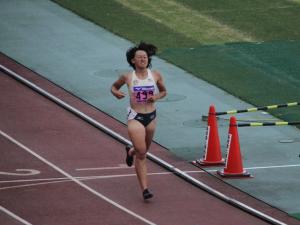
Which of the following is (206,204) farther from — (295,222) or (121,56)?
(121,56)

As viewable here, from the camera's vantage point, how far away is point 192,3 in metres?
34.7

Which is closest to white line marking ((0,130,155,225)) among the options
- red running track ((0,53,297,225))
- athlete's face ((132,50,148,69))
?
red running track ((0,53,297,225))

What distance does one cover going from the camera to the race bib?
19.8 metres

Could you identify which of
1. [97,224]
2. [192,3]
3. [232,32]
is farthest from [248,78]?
[97,224]

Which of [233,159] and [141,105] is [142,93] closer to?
[141,105]

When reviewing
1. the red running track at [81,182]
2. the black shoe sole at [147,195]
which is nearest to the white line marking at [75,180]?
the red running track at [81,182]

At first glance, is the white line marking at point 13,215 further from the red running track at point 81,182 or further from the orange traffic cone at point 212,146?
the orange traffic cone at point 212,146

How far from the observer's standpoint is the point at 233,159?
21062 mm

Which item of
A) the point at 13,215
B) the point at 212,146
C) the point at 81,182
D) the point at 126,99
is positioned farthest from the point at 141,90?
the point at 126,99

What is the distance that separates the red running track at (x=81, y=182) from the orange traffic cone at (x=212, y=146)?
0.35 meters

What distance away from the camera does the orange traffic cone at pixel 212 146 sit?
71.1 feet

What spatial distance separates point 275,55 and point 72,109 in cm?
628

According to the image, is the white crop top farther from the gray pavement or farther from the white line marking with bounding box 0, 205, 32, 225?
the white line marking with bounding box 0, 205, 32, 225

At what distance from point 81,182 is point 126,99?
5.93 metres
